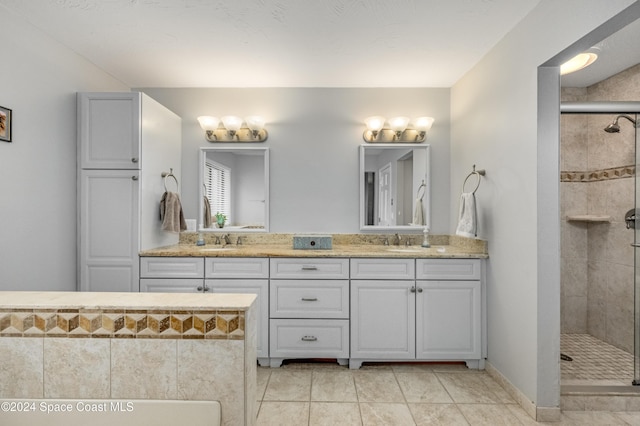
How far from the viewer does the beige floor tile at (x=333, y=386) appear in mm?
2273

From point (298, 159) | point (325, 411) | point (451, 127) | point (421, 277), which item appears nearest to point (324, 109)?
point (298, 159)

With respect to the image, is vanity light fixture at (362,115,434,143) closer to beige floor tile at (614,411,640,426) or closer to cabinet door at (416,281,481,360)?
cabinet door at (416,281,481,360)

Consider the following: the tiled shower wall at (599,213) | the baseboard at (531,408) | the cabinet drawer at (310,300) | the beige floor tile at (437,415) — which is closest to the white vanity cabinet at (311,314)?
the cabinet drawer at (310,300)

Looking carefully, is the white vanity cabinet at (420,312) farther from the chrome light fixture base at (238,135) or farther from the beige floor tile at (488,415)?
the chrome light fixture base at (238,135)

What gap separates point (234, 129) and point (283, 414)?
7.62ft

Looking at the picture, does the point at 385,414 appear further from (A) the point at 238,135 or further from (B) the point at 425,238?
(A) the point at 238,135

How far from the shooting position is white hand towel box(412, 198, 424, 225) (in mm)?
3242

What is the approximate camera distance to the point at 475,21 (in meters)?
2.16

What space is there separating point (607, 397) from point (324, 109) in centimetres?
291

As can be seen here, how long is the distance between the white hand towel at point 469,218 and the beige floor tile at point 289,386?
1.58 meters

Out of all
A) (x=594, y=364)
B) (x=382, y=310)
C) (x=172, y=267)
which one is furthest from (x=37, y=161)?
(x=594, y=364)

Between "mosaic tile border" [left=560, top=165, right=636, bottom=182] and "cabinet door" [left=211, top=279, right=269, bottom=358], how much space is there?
280 cm

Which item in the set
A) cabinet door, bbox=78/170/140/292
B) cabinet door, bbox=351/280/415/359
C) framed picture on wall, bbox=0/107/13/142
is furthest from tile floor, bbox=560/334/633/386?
framed picture on wall, bbox=0/107/13/142

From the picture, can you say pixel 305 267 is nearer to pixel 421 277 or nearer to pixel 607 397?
pixel 421 277
